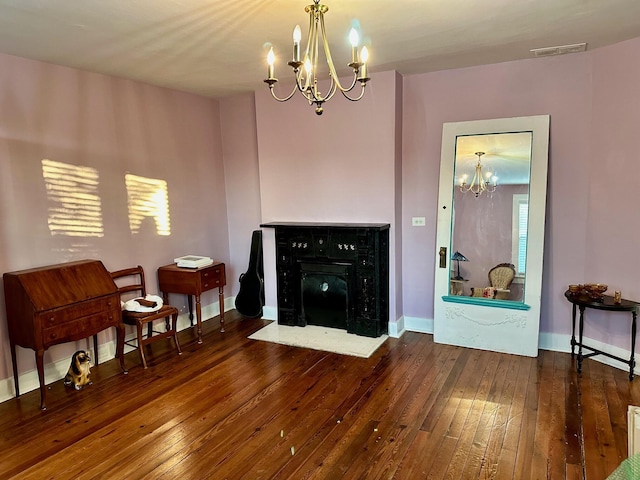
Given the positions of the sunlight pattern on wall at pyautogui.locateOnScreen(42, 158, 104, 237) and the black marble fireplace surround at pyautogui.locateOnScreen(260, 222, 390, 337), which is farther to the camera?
the black marble fireplace surround at pyautogui.locateOnScreen(260, 222, 390, 337)

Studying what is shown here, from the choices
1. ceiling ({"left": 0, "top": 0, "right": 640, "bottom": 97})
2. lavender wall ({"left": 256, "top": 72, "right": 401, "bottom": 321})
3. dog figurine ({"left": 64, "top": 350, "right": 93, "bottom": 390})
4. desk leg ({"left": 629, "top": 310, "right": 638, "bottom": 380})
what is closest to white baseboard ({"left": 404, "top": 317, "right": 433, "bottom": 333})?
lavender wall ({"left": 256, "top": 72, "right": 401, "bottom": 321})

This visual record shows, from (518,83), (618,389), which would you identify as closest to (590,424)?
(618,389)

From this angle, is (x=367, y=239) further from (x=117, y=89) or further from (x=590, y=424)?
(x=117, y=89)

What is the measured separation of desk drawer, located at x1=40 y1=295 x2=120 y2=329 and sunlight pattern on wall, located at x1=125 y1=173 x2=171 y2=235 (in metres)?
0.90

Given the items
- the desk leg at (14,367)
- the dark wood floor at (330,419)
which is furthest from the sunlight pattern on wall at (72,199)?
the dark wood floor at (330,419)

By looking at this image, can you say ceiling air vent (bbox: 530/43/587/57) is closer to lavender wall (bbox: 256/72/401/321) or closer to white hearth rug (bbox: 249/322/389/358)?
lavender wall (bbox: 256/72/401/321)

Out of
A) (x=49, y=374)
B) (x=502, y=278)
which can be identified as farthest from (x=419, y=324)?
(x=49, y=374)

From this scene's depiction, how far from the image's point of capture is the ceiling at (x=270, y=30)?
243cm

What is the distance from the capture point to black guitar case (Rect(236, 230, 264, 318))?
4.93 meters

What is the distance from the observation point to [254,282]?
495cm

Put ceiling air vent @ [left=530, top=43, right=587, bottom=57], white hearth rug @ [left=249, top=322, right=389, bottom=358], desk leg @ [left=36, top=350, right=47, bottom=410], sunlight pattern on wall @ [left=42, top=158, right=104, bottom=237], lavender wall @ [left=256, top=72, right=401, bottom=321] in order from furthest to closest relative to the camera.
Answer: lavender wall @ [left=256, top=72, right=401, bottom=321] → white hearth rug @ [left=249, top=322, right=389, bottom=358] → sunlight pattern on wall @ [left=42, top=158, right=104, bottom=237] → ceiling air vent @ [left=530, top=43, right=587, bottom=57] → desk leg @ [left=36, top=350, right=47, bottom=410]

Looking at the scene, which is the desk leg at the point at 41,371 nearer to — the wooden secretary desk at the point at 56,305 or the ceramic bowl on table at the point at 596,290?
the wooden secretary desk at the point at 56,305

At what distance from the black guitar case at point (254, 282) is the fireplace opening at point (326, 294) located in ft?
2.15

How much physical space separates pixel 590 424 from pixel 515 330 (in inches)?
44.1
